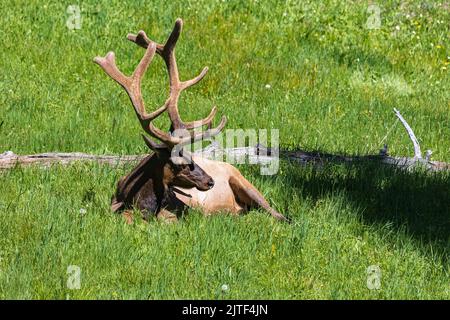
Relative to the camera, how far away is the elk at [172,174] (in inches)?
353

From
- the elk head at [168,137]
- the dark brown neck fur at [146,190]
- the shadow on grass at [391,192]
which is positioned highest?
the elk head at [168,137]

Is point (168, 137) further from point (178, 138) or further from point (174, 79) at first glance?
point (174, 79)

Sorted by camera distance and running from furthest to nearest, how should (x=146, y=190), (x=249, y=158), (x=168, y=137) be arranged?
(x=249, y=158) < (x=146, y=190) < (x=168, y=137)

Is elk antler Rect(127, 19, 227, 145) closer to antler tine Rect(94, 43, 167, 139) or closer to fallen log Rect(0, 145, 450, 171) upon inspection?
antler tine Rect(94, 43, 167, 139)

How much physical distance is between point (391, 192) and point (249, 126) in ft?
10.4

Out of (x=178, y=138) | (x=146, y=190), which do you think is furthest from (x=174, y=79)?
(x=146, y=190)

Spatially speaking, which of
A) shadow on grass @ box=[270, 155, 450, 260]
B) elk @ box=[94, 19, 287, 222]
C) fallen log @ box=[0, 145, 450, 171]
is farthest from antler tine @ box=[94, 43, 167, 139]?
shadow on grass @ box=[270, 155, 450, 260]

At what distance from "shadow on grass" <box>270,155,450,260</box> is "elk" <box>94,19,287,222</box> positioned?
65cm

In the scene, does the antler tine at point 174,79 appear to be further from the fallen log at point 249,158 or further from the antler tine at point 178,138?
the fallen log at point 249,158

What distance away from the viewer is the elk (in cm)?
897

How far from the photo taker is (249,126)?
42.5 ft

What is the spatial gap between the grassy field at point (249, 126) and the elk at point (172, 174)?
0.82ft

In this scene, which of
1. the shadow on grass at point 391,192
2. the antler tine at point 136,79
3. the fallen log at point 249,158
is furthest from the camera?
the fallen log at point 249,158

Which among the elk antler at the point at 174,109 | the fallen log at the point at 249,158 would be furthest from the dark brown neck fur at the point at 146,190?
the fallen log at the point at 249,158
